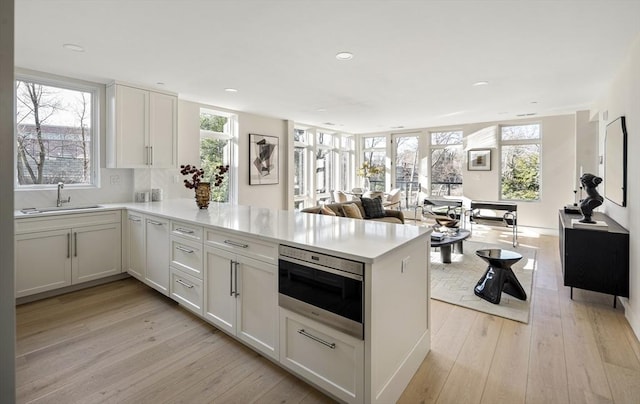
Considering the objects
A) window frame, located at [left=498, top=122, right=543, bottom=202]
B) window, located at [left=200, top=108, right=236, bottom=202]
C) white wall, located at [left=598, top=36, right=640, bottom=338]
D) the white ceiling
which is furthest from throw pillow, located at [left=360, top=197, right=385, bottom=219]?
window frame, located at [left=498, top=122, right=543, bottom=202]

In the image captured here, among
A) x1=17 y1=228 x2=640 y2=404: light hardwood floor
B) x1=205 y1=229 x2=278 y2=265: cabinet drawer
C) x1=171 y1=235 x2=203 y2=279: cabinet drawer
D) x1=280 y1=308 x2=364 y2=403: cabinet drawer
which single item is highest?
x1=205 y1=229 x2=278 y2=265: cabinet drawer

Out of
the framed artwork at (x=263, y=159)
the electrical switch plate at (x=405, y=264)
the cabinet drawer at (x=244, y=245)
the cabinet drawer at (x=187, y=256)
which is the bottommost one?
the cabinet drawer at (x=187, y=256)

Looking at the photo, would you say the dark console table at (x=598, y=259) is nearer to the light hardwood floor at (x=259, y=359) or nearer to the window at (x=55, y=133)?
the light hardwood floor at (x=259, y=359)

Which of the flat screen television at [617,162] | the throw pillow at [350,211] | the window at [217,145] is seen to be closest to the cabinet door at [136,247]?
the window at [217,145]

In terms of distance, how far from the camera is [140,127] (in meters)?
4.03

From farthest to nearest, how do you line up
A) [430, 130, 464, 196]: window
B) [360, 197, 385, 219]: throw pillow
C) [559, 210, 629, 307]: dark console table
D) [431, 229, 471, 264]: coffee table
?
[430, 130, 464, 196]: window → [360, 197, 385, 219]: throw pillow → [431, 229, 471, 264]: coffee table → [559, 210, 629, 307]: dark console table

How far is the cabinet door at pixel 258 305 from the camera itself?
1965mm

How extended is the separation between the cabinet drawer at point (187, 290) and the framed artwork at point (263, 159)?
3344 mm

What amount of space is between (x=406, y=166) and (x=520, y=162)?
8.67ft

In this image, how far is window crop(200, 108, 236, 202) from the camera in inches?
212

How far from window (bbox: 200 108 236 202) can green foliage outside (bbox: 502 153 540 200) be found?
5899 mm

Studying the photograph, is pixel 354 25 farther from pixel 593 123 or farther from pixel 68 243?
pixel 593 123

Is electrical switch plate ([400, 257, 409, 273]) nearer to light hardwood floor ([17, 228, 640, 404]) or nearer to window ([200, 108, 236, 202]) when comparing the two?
light hardwood floor ([17, 228, 640, 404])

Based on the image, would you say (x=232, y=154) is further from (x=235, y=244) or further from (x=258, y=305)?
(x=258, y=305)
